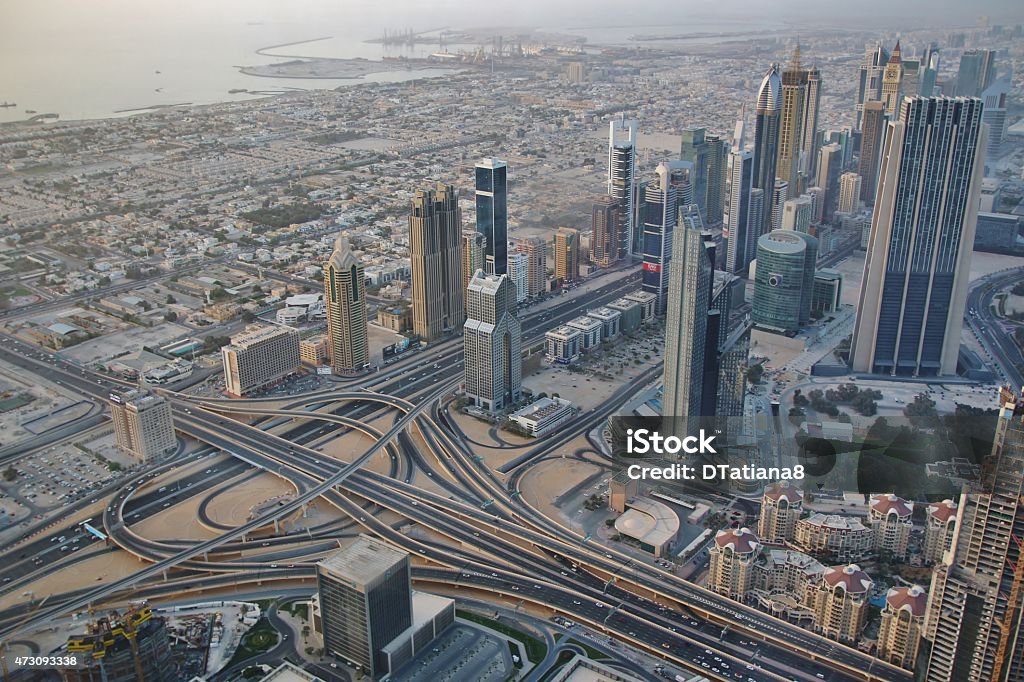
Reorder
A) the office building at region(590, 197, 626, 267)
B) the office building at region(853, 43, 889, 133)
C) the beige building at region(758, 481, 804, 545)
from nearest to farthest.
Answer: the beige building at region(758, 481, 804, 545), the office building at region(590, 197, 626, 267), the office building at region(853, 43, 889, 133)

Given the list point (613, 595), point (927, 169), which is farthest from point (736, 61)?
point (613, 595)

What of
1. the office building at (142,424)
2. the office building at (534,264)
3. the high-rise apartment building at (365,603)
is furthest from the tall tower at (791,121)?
the high-rise apartment building at (365,603)

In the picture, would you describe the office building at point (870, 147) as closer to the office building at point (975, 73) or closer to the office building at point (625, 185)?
the office building at point (975, 73)

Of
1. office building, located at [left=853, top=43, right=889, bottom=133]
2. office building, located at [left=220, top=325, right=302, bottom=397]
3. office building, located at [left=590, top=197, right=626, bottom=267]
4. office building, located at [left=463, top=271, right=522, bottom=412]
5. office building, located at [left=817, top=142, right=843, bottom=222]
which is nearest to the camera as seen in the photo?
office building, located at [left=463, top=271, right=522, bottom=412]

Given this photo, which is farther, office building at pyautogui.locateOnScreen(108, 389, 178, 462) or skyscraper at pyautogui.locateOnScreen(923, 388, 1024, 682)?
office building at pyautogui.locateOnScreen(108, 389, 178, 462)

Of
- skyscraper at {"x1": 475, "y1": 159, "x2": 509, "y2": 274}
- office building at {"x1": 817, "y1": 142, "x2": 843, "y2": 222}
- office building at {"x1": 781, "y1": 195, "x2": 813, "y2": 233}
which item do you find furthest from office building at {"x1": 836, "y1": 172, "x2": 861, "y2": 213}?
skyscraper at {"x1": 475, "y1": 159, "x2": 509, "y2": 274}

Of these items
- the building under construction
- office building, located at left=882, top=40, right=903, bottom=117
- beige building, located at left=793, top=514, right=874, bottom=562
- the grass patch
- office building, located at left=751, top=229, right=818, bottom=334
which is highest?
office building, located at left=882, top=40, right=903, bottom=117

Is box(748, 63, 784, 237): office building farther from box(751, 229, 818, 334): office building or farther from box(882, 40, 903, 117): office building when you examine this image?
box(882, 40, 903, 117): office building
